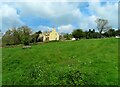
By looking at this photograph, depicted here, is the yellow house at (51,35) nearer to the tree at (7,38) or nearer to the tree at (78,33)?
the tree at (78,33)

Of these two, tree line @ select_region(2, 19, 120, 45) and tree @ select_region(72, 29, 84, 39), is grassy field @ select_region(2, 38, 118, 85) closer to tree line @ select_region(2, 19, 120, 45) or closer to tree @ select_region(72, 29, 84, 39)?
tree line @ select_region(2, 19, 120, 45)

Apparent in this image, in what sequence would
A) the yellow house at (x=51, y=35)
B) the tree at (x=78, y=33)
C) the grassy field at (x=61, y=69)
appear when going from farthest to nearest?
1. the yellow house at (x=51, y=35)
2. the tree at (x=78, y=33)
3. the grassy field at (x=61, y=69)

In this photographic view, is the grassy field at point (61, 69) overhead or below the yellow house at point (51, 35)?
below

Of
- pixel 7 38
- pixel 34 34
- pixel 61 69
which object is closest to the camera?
pixel 61 69

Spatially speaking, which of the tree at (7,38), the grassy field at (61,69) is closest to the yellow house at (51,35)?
the tree at (7,38)

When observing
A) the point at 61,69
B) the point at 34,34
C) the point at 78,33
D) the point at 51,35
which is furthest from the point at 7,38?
the point at 61,69

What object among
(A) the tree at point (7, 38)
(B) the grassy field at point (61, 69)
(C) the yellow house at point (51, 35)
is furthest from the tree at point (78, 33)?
(B) the grassy field at point (61, 69)

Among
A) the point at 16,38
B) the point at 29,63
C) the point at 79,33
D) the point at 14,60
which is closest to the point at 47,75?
the point at 29,63

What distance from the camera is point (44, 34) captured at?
347 ft

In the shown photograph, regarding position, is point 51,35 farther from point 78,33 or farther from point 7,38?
point 7,38

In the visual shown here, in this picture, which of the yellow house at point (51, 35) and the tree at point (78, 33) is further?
the yellow house at point (51, 35)

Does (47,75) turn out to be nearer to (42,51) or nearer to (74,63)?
(74,63)

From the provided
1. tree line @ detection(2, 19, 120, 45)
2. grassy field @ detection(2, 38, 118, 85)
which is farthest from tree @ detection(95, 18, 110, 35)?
grassy field @ detection(2, 38, 118, 85)

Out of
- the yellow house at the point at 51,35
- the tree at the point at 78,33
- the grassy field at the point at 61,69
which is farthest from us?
the yellow house at the point at 51,35
